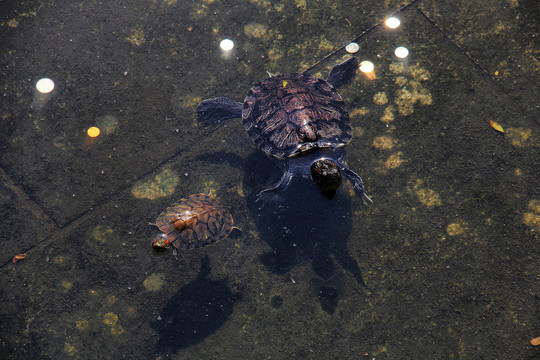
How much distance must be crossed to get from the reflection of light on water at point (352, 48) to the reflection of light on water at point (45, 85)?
360 centimetres

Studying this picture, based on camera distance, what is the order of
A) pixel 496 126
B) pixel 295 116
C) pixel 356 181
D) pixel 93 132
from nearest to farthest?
pixel 295 116
pixel 356 181
pixel 496 126
pixel 93 132

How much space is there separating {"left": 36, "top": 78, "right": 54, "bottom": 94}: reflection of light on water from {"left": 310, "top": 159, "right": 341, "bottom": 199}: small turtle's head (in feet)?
10.7

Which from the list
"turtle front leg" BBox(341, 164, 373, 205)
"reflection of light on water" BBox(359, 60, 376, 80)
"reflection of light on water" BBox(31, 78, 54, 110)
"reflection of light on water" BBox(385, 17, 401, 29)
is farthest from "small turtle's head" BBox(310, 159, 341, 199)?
"reflection of light on water" BBox(31, 78, 54, 110)

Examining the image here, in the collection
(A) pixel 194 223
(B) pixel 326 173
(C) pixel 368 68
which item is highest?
(C) pixel 368 68

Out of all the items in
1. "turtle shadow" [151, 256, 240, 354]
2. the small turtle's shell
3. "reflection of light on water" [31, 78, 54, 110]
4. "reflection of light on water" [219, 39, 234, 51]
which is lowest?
"turtle shadow" [151, 256, 240, 354]

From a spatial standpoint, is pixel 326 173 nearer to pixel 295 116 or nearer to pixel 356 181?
pixel 356 181

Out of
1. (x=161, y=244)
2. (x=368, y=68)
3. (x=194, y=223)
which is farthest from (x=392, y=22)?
(x=161, y=244)

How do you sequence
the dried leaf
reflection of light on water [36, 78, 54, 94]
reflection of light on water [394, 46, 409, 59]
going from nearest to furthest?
the dried leaf < reflection of light on water [36, 78, 54, 94] < reflection of light on water [394, 46, 409, 59]

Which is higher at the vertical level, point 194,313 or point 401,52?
point 401,52

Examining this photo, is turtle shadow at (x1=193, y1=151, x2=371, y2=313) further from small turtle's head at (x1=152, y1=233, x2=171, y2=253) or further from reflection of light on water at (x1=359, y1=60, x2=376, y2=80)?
reflection of light on water at (x1=359, y1=60, x2=376, y2=80)

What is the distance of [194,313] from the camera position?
13.0 feet

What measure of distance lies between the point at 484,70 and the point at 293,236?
3024 millimetres

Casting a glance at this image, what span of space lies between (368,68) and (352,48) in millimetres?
343

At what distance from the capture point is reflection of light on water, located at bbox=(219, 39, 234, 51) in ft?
15.8
